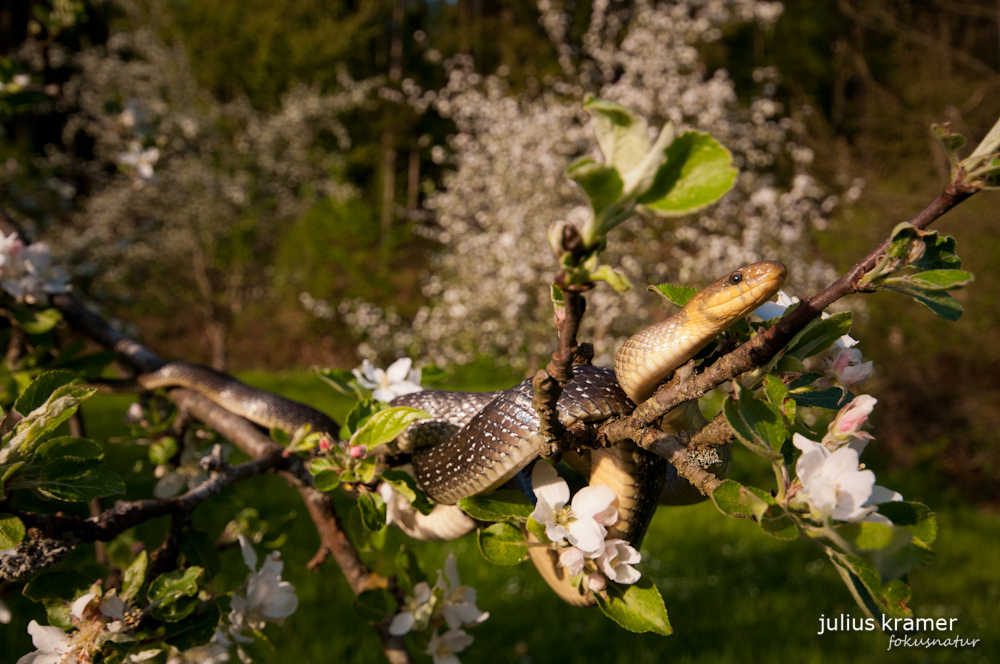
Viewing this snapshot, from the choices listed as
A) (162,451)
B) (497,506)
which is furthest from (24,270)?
(497,506)

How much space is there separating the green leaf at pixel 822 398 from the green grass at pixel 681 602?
2352 mm

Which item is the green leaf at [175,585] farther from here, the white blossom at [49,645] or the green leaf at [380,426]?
the green leaf at [380,426]

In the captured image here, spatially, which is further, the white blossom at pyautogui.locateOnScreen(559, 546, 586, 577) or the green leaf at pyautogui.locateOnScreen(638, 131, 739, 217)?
the white blossom at pyautogui.locateOnScreen(559, 546, 586, 577)

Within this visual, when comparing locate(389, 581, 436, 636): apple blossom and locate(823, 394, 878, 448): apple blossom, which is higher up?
locate(823, 394, 878, 448): apple blossom

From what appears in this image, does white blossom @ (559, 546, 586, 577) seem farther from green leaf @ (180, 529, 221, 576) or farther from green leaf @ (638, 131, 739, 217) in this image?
green leaf @ (180, 529, 221, 576)

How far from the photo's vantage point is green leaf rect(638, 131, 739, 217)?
0.51m

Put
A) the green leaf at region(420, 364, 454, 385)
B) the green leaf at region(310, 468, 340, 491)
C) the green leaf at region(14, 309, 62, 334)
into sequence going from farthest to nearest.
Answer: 1. the green leaf at region(14, 309, 62, 334)
2. the green leaf at region(420, 364, 454, 385)
3. the green leaf at region(310, 468, 340, 491)

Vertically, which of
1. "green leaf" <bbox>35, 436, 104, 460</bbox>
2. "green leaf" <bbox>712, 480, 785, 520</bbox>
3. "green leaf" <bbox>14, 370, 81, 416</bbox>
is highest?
"green leaf" <bbox>712, 480, 785, 520</bbox>

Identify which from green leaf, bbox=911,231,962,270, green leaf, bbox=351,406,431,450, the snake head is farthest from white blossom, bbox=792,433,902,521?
green leaf, bbox=351,406,431,450

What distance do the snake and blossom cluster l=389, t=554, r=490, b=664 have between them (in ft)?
0.43

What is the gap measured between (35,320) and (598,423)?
1.73 m

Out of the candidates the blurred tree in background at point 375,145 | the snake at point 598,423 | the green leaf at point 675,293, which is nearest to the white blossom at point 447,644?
the snake at point 598,423

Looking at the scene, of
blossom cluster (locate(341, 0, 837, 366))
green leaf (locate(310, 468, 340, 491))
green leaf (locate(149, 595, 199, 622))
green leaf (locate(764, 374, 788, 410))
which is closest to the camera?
Answer: green leaf (locate(764, 374, 788, 410))

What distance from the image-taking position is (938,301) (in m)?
0.69
